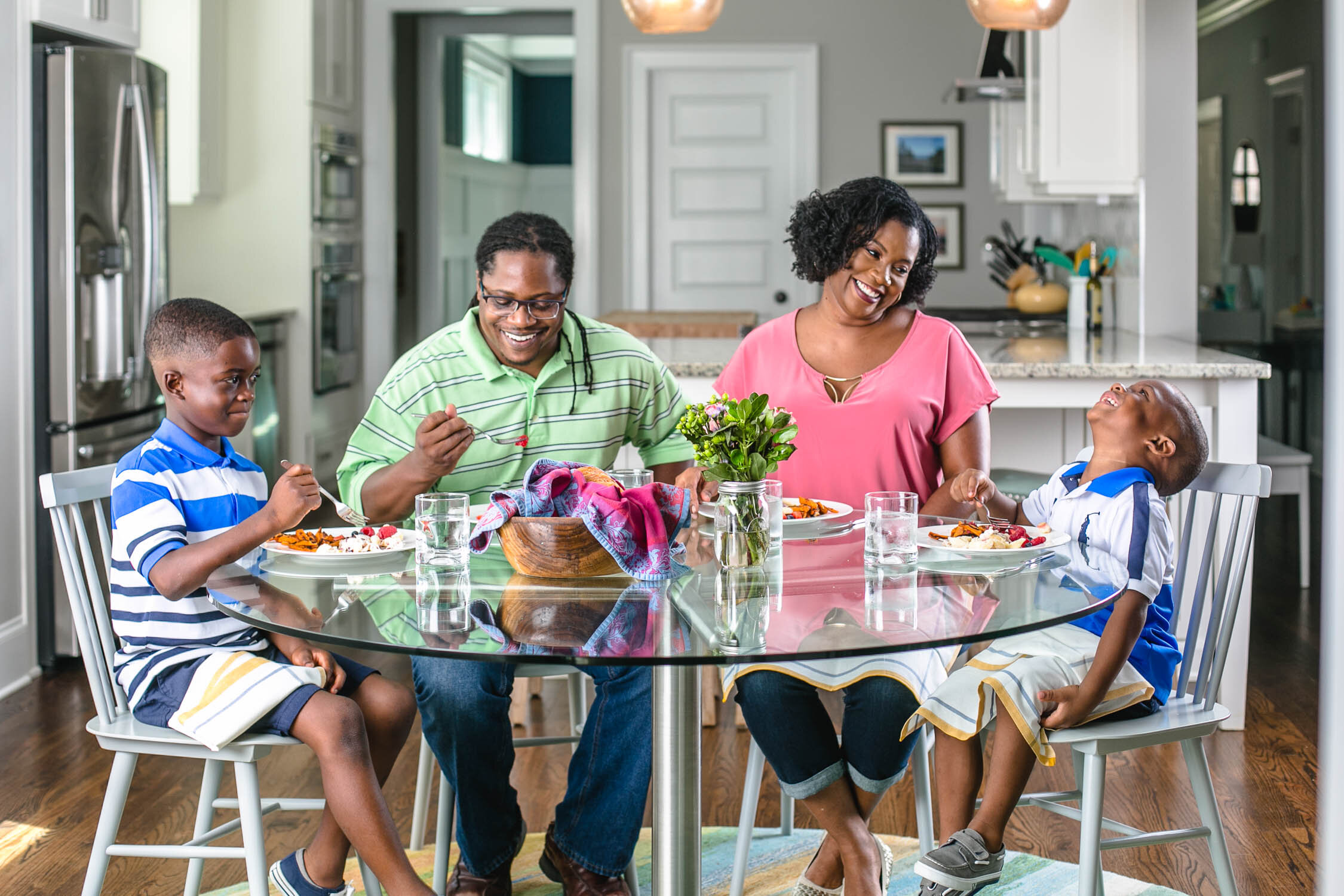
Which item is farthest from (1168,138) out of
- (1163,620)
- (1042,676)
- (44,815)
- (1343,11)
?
(1343,11)

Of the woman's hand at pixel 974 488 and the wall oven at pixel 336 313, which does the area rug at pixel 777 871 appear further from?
the wall oven at pixel 336 313

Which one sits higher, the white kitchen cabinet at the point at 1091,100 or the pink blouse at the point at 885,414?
the white kitchen cabinet at the point at 1091,100

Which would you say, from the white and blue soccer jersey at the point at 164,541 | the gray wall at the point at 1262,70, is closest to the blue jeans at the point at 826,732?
the white and blue soccer jersey at the point at 164,541

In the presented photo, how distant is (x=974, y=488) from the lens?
1.88 m

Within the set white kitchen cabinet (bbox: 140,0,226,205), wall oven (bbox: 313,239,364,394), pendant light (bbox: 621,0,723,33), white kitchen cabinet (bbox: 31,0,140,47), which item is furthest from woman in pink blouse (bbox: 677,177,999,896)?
wall oven (bbox: 313,239,364,394)

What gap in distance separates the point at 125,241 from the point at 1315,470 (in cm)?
471

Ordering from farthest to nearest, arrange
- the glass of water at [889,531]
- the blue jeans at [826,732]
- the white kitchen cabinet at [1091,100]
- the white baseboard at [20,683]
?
the white kitchen cabinet at [1091,100]
the white baseboard at [20,683]
the blue jeans at [826,732]
the glass of water at [889,531]

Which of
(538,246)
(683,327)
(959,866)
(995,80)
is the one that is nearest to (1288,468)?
(995,80)

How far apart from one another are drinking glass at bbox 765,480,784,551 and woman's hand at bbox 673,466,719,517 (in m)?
0.22

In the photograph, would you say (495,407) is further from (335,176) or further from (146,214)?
(335,176)

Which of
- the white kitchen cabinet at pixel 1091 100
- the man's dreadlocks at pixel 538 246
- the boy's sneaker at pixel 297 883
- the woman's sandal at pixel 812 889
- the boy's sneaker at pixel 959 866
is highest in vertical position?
the white kitchen cabinet at pixel 1091 100

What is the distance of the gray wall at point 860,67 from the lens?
6.27m

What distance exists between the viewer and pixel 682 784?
1.56 meters

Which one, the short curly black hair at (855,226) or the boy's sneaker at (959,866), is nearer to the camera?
the boy's sneaker at (959,866)
